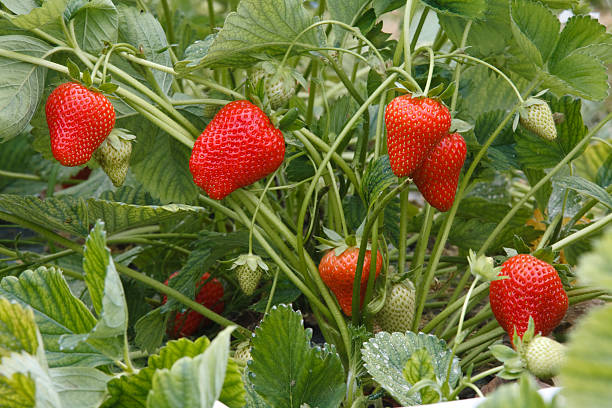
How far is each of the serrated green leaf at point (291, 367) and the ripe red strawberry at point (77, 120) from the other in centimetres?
23

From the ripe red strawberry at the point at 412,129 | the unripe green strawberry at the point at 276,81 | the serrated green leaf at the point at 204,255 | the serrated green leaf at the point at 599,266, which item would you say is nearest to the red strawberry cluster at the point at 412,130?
the ripe red strawberry at the point at 412,129

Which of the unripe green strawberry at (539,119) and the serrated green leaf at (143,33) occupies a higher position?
the serrated green leaf at (143,33)

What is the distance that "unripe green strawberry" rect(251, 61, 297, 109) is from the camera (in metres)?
0.59

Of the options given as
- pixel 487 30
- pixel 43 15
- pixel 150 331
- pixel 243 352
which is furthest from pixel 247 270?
pixel 487 30

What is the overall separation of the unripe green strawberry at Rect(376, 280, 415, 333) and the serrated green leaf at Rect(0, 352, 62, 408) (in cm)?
36

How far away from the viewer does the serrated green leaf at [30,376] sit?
0.30 m

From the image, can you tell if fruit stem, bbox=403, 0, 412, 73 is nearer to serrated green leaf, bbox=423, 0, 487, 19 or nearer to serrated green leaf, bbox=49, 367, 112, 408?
serrated green leaf, bbox=423, 0, 487, 19

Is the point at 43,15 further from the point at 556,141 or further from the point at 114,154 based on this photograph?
the point at 556,141

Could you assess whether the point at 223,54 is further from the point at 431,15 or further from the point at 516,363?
the point at 431,15

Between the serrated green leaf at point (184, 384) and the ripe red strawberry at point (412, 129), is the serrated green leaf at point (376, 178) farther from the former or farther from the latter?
the serrated green leaf at point (184, 384)

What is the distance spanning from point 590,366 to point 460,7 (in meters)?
0.45

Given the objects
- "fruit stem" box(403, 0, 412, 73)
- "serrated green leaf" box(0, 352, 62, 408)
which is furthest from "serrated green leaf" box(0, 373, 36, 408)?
"fruit stem" box(403, 0, 412, 73)

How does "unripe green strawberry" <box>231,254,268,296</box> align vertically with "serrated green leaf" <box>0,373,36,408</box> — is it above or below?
below

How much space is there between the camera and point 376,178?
1.90 ft
